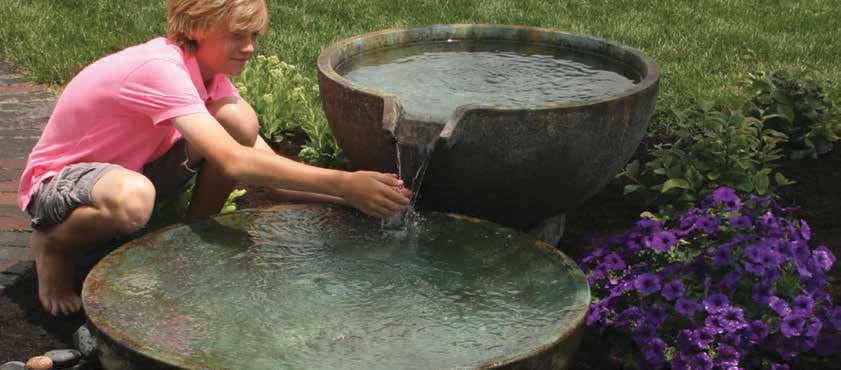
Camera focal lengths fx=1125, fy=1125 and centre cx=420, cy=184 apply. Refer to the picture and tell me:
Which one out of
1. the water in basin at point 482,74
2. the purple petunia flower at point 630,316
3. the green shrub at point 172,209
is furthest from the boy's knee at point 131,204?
the purple petunia flower at point 630,316

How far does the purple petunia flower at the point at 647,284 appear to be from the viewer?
3.33 meters

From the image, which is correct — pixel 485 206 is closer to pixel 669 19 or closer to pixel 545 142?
pixel 545 142

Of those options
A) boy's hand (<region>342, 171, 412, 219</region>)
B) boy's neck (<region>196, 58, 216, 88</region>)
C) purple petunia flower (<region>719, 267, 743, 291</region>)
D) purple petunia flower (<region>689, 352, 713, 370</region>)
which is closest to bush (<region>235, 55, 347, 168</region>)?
boy's neck (<region>196, 58, 216, 88</region>)

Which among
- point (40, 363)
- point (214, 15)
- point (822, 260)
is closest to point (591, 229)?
point (822, 260)

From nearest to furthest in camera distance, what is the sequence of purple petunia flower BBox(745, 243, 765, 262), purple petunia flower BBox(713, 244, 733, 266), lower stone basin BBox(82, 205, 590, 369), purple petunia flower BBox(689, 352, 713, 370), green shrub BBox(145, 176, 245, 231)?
lower stone basin BBox(82, 205, 590, 369), purple petunia flower BBox(689, 352, 713, 370), purple petunia flower BBox(745, 243, 765, 262), purple petunia flower BBox(713, 244, 733, 266), green shrub BBox(145, 176, 245, 231)

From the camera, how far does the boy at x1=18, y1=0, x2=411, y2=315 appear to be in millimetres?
3414

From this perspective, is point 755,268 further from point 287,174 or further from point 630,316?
point 287,174

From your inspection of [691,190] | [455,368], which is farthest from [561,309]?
[691,190]

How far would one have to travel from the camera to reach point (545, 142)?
11.8 feet

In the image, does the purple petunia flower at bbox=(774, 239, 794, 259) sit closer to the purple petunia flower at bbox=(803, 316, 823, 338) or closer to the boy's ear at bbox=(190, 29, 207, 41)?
the purple petunia flower at bbox=(803, 316, 823, 338)

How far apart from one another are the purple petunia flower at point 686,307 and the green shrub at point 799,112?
208cm

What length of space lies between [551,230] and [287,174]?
1224 mm

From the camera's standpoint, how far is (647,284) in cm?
336

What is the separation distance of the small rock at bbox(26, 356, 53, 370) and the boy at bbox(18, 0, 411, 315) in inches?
10.9
